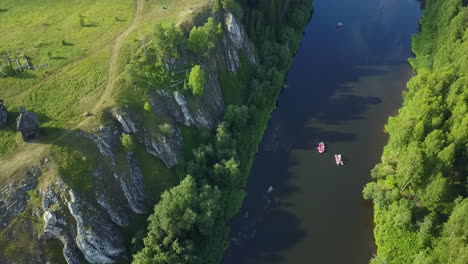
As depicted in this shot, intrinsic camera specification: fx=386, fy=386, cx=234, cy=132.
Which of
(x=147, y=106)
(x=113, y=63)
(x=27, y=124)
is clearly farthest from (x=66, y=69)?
(x=147, y=106)

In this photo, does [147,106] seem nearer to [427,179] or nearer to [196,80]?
[196,80]

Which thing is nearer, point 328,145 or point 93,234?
point 93,234

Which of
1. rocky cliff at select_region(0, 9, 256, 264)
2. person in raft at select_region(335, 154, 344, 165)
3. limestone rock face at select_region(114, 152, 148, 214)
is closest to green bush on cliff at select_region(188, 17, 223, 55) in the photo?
rocky cliff at select_region(0, 9, 256, 264)

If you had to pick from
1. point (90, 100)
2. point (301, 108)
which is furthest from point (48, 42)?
point (301, 108)

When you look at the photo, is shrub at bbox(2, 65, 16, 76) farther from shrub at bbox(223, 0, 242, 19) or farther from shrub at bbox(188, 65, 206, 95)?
shrub at bbox(223, 0, 242, 19)

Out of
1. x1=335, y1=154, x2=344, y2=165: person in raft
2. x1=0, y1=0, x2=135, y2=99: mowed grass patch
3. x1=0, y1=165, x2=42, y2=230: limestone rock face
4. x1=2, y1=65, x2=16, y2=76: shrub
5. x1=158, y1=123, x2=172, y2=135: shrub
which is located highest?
x1=0, y1=0, x2=135, y2=99: mowed grass patch

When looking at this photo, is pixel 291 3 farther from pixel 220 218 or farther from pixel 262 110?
pixel 220 218
